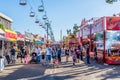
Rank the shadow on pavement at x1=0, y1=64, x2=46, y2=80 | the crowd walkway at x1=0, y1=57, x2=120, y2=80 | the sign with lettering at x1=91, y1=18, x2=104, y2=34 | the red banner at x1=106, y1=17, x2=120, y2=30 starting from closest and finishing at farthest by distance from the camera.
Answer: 1. the shadow on pavement at x1=0, y1=64, x2=46, y2=80
2. the crowd walkway at x1=0, y1=57, x2=120, y2=80
3. the red banner at x1=106, y1=17, x2=120, y2=30
4. the sign with lettering at x1=91, y1=18, x2=104, y2=34

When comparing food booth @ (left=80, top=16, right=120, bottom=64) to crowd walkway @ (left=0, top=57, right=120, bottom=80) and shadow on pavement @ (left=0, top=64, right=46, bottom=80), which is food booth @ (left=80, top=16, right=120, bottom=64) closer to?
crowd walkway @ (left=0, top=57, right=120, bottom=80)

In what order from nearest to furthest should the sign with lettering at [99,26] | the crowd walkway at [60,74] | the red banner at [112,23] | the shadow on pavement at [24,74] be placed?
1. the shadow on pavement at [24,74]
2. the crowd walkway at [60,74]
3. the red banner at [112,23]
4. the sign with lettering at [99,26]

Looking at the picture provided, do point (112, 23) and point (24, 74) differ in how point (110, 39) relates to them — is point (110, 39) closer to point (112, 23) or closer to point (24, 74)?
point (112, 23)

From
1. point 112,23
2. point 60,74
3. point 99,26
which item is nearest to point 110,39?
point 112,23

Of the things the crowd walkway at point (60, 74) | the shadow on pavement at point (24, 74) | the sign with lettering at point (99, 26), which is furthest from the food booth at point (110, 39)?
the shadow on pavement at point (24, 74)

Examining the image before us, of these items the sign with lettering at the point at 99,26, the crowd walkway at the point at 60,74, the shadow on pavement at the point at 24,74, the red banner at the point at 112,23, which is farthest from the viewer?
the sign with lettering at the point at 99,26

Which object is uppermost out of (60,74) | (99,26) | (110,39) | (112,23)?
(112,23)

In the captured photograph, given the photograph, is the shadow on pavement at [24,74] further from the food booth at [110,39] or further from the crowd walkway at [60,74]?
the food booth at [110,39]

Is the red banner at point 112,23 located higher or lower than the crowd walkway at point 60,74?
higher

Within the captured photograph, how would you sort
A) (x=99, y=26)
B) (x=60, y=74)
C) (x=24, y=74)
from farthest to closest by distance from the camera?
(x=99, y=26)
(x=60, y=74)
(x=24, y=74)

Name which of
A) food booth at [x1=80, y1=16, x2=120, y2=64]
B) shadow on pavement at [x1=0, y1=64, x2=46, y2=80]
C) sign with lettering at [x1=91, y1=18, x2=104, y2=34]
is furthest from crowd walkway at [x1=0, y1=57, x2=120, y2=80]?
sign with lettering at [x1=91, y1=18, x2=104, y2=34]

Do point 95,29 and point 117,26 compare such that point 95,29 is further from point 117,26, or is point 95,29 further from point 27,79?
point 27,79

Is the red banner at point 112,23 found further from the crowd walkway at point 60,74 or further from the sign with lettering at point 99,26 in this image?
the crowd walkway at point 60,74

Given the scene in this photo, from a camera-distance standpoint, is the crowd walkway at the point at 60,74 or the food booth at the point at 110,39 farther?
the food booth at the point at 110,39
